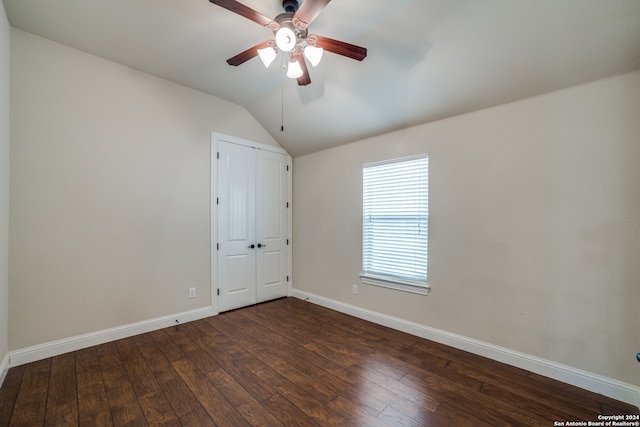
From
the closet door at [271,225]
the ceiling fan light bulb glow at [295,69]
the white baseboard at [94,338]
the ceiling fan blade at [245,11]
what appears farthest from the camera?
the closet door at [271,225]

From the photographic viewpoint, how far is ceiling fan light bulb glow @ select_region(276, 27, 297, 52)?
5.61 ft

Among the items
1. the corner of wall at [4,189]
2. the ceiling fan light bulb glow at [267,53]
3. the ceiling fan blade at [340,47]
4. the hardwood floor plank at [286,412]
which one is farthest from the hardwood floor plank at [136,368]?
the ceiling fan blade at [340,47]

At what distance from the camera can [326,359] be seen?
245 centimetres

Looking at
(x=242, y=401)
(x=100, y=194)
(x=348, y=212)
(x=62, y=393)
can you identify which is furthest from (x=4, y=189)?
(x=348, y=212)

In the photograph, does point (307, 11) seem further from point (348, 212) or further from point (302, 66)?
point (348, 212)

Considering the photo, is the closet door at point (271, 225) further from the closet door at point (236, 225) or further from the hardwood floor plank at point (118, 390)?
the hardwood floor plank at point (118, 390)

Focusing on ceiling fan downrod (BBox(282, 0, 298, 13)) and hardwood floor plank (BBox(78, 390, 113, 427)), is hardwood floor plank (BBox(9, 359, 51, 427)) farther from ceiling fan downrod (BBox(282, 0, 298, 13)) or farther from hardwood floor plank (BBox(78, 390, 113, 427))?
ceiling fan downrod (BBox(282, 0, 298, 13))

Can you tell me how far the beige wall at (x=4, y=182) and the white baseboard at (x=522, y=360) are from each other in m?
3.40

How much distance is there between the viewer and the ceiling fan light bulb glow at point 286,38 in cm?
171

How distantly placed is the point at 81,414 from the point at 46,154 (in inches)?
87.4

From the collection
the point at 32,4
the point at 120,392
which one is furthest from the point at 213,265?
the point at 32,4

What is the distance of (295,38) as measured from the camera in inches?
69.3

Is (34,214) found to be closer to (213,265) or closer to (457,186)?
(213,265)

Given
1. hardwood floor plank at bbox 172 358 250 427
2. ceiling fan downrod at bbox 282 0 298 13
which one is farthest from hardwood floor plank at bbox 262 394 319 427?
ceiling fan downrod at bbox 282 0 298 13
